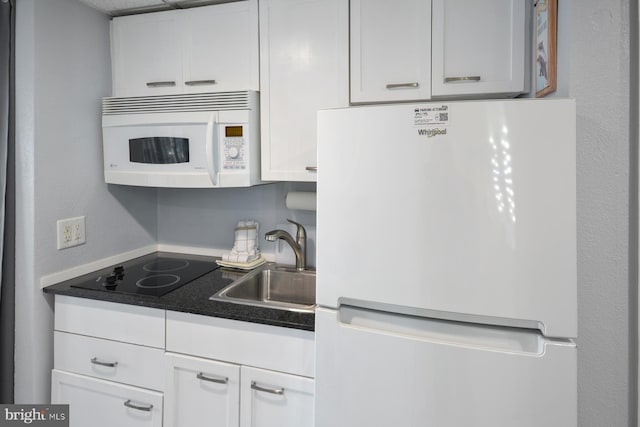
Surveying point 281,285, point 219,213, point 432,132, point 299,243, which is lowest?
point 281,285

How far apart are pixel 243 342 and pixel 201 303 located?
22 cm

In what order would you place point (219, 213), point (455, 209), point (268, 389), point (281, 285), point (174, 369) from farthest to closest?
point (219, 213), point (281, 285), point (174, 369), point (268, 389), point (455, 209)

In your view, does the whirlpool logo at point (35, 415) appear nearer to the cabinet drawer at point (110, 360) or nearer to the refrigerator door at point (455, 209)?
the cabinet drawer at point (110, 360)

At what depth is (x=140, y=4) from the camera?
1692 millimetres

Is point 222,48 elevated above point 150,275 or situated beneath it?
elevated above

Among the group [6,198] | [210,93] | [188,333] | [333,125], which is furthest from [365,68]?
[6,198]

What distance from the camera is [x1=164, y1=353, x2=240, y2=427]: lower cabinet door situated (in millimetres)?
1380

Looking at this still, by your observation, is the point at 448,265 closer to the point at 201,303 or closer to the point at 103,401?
the point at 201,303

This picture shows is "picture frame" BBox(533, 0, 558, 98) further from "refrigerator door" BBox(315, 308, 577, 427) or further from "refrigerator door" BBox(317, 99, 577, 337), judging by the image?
"refrigerator door" BBox(315, 308, 577, 427)

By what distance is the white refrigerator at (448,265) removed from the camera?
0.92 meters

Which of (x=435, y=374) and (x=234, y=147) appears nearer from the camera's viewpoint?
(x=435, y=374)

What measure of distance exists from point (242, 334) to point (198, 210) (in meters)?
0.98

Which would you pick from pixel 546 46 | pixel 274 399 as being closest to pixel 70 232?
pixel 274 399

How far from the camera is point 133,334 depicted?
4.91ft
